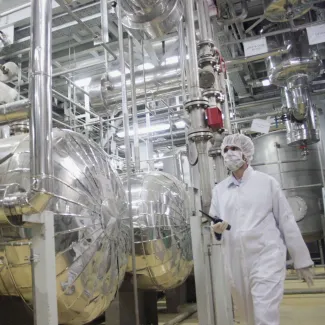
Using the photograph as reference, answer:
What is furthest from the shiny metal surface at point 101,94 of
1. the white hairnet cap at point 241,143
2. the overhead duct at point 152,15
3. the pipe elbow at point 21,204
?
the pipe elbow at point 21,204

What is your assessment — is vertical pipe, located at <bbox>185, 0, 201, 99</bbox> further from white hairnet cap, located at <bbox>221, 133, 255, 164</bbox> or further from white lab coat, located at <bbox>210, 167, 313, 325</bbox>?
white lab coat, located at <bbox>210, 167, 313, 325</bbox>

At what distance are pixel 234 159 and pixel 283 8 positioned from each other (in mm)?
2288

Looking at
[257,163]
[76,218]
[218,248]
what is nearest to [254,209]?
[218,248]

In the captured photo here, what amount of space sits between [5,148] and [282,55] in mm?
3907

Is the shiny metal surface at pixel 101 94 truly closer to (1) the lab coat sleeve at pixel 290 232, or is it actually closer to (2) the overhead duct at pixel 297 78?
(2) the overhead duct at pixel 297 78

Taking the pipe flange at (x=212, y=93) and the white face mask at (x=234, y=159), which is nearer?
the white face mask at (x=234, y=159)

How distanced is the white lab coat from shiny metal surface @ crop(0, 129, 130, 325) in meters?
0.66

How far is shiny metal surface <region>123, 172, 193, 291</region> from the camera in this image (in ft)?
8.99

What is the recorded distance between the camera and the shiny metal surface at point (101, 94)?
4059mm

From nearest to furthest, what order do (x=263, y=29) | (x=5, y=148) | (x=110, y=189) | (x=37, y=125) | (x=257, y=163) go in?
(x=37, y=125) → (x=5, y=148) → (x=110, y=189) → (x=263, y=29) → (x=257, y=163)

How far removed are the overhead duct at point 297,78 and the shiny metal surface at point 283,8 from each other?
2.60 ft

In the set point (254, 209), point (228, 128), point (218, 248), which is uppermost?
point (228, 128)

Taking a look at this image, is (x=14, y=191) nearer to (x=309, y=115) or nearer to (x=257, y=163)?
(x=309, y=115)

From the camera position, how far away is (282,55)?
4859 millimetres
